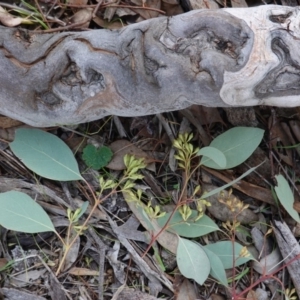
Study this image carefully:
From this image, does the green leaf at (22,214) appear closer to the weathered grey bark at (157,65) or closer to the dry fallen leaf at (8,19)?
the weathered grey bark at (157,65)

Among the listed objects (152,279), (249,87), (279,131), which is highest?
(249,87)

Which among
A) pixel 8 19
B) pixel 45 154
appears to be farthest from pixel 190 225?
pixel 8 19

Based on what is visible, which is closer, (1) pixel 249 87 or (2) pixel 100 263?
(1) pixel 249 87

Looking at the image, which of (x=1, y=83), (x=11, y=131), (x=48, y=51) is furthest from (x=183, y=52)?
(x=11, y=131)

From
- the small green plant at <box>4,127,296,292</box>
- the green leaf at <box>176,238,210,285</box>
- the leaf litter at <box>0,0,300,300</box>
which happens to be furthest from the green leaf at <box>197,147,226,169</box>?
the green leaf at <box>176,238,210,285</box>

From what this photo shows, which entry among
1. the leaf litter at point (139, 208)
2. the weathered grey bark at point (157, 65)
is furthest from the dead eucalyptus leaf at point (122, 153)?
the weathered grey bark at point (157, 65)

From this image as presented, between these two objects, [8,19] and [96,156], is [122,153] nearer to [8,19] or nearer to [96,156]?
[96,156]

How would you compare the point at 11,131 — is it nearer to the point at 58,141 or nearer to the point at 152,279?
the point at 58,141
